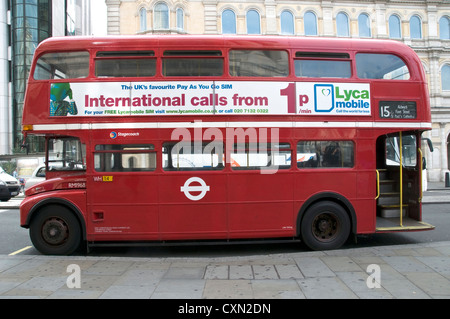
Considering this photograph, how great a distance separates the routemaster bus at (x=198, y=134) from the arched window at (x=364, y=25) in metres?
Answer: 25.8

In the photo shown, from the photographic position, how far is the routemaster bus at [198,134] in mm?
6434

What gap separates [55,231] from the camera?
21.7 feet

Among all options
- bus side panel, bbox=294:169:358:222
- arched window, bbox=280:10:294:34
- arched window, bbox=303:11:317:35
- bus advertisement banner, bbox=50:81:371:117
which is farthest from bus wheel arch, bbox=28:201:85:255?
arched window, bbox=303:11:317:35

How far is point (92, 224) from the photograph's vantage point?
6461mm

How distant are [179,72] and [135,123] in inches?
50.6

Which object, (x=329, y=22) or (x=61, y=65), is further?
(x=329, y=22)

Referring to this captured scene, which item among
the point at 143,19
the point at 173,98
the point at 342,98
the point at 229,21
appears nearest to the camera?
the point at 173,98

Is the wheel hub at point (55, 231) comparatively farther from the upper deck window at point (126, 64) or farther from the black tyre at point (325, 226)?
the black tyre at point (325, 226)

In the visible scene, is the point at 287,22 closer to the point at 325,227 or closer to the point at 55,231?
the point at 325,227

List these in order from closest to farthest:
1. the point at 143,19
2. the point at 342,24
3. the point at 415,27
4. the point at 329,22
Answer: the point at 143,19
the point at 329,22
the point at 342,24
the point at 415,27

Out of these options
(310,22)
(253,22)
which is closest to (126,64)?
(253,22)

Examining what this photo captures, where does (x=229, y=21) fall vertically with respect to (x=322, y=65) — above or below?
above

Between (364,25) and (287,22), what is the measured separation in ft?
22.5

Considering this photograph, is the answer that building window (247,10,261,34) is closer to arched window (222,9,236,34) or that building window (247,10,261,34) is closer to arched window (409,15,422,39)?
arched window (222,9,236,34)
